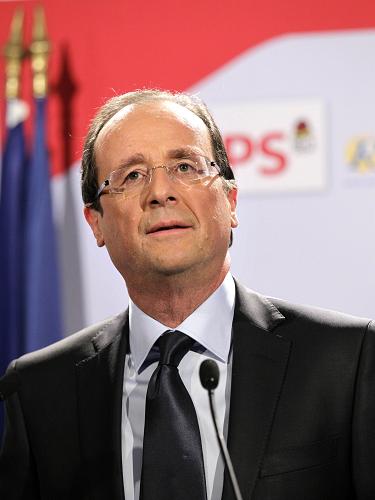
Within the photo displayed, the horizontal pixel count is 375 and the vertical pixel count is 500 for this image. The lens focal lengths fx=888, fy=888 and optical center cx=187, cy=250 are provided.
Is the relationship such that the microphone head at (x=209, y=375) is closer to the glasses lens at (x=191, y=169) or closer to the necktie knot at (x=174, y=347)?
the necktie knot at (x=174, y=347)

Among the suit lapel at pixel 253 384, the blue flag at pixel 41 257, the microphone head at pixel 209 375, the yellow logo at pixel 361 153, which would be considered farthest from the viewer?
the blue flag at pixel 41 257

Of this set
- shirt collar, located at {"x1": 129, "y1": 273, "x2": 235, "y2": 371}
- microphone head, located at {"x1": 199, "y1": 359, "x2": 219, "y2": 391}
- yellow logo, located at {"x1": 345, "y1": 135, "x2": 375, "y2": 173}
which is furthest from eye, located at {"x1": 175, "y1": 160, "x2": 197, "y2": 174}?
yellow logo, located at {"x1": 345, "y1": 135, "x2": 375, "y2": 173}

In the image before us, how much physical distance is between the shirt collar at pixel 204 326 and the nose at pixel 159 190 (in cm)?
24

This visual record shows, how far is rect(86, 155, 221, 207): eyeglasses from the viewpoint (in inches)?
71.1

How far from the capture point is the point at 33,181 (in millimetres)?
3508

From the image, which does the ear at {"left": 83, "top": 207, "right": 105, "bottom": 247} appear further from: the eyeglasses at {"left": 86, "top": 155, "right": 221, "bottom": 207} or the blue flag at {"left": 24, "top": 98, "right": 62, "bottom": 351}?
the blue flag at {"left": 24, "top": 98, "right": 62, "bottom": 351}

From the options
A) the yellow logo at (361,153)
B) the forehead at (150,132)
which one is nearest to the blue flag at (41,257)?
the yellow logo at (361,153)

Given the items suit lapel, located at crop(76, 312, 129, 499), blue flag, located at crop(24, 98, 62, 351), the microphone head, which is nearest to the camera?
the microphone head

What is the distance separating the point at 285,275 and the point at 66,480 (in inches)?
70.7

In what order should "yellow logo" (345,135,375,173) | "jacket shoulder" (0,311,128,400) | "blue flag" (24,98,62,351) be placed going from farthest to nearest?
1. "blue flag" (24,98,62,351)
2. "yellow logo" (345,135,375,173)
3. "jacket shoulder" (0,311,128,400)

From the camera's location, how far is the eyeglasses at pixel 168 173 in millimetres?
1805

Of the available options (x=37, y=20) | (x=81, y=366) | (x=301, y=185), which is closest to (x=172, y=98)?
(x=81, y=366)

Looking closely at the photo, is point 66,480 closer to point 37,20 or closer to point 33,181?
point 33,181

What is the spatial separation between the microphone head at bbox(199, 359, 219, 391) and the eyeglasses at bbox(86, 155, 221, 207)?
0.50 metres
